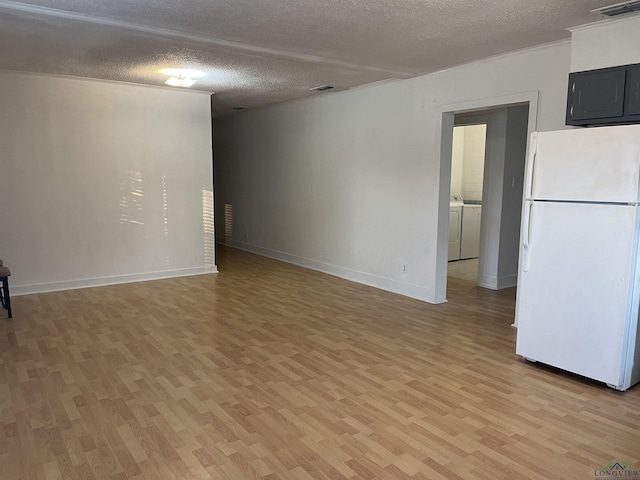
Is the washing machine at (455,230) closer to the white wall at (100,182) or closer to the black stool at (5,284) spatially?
the white wall at (100,182)

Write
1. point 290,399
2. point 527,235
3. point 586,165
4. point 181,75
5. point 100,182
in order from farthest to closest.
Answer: point 100,182, point 181,75, point 527,235, point 586,165, point 290,399

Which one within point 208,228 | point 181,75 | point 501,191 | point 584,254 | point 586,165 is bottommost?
point 208,228

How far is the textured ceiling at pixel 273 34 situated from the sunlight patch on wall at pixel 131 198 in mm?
1234

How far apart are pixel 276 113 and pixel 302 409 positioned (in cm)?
566

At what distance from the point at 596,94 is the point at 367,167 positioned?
2929 mm

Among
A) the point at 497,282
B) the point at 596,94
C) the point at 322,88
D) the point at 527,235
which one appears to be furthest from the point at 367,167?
the point at 596,94

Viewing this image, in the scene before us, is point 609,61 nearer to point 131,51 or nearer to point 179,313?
point 131,51

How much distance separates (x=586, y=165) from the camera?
9.96ft

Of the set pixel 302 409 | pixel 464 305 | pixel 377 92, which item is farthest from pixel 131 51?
pixel 464 305

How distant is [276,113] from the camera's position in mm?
7516

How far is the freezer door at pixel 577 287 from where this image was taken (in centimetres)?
295

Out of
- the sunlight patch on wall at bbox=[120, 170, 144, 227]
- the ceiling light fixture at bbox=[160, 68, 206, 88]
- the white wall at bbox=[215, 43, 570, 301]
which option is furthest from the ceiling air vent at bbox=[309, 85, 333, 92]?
the sunlight patch on wall at bbox=[120, 170, 144, 227]

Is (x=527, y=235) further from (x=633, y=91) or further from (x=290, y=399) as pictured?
(x=290, y=399)

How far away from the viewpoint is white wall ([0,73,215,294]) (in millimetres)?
5223
